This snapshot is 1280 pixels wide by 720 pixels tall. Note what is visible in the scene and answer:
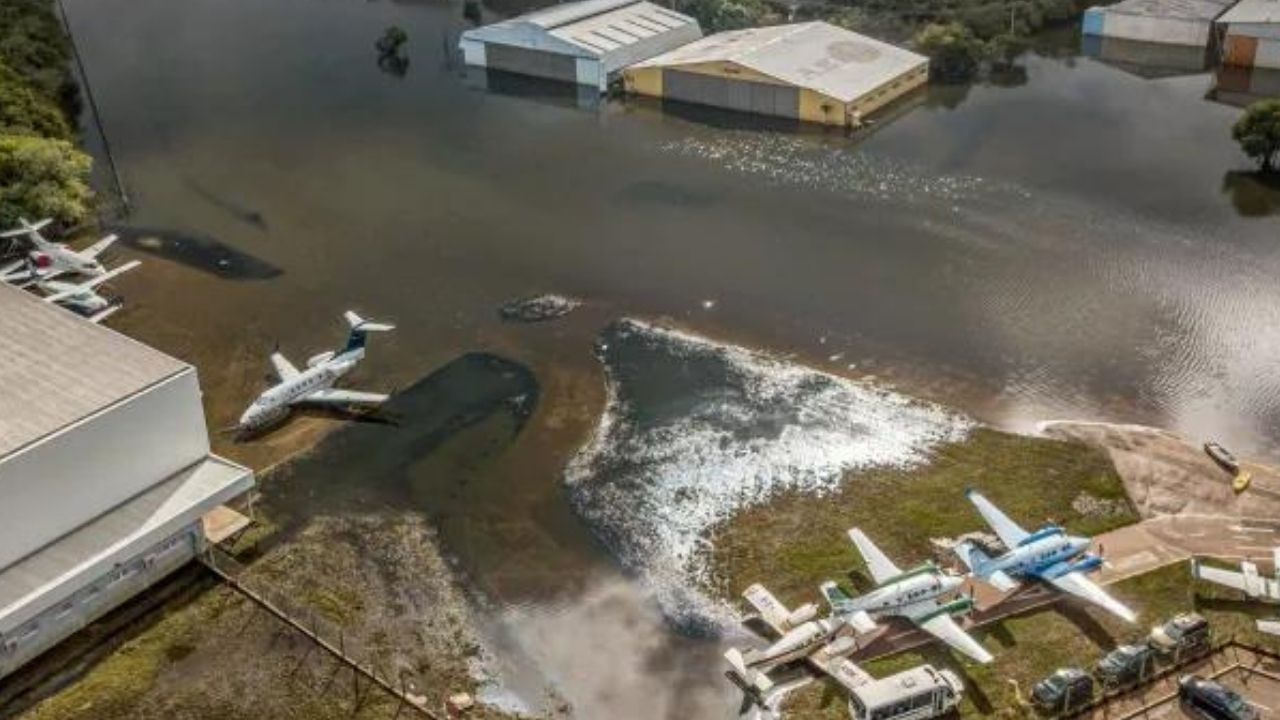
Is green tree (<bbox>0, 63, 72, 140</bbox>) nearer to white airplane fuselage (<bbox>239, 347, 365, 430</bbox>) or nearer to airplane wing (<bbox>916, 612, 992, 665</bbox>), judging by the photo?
white airplane fuselage (<bbox>239, 347, 365, 430</bbox>)

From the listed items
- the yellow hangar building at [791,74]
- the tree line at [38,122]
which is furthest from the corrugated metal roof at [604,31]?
the tree line at [38,122]

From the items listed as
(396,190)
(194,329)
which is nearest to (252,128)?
(396,190)

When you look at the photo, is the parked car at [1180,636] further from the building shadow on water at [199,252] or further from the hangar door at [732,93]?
the hangar door at [732,93]

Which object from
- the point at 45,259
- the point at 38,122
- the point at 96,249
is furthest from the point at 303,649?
the point at 38,122

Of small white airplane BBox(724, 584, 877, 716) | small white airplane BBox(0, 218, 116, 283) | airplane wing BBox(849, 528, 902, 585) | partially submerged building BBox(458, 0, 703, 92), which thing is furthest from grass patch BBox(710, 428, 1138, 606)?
partially submerged building BBox(458, 0, 703, 92)

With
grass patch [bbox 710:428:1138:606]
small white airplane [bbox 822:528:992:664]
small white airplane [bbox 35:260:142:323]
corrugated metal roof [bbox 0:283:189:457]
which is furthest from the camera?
small white airplane [bbox 35:260:142:323]
